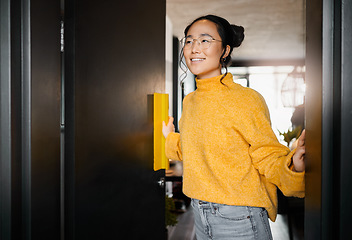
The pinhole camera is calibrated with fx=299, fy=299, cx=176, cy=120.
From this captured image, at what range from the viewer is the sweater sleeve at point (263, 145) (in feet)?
3.26

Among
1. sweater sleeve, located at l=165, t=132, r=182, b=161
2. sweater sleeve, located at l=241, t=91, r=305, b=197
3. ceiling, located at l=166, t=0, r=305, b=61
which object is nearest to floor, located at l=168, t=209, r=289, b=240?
sweater sleeve, located at l=165, t=132, r=182, b=161

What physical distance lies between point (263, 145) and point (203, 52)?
0.42 m

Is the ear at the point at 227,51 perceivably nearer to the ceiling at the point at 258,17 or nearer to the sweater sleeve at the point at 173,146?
the sweater sleeve at the point at 173,146

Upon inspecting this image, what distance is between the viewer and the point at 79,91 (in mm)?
969

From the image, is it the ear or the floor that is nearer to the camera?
the ear

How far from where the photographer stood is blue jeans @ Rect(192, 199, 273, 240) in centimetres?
109

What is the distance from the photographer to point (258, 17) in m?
4.17

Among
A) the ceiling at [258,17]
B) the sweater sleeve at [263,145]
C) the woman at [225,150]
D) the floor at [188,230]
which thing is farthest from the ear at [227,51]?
the ceiling at [258,17]

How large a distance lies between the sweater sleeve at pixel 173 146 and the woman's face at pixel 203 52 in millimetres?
344

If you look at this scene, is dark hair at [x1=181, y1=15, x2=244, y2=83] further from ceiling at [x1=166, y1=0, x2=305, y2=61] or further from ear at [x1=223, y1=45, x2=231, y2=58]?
ceiling at [x1=166, y1=0, x2=305, y2=61]

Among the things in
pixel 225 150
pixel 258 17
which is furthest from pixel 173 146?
pixel 258 17

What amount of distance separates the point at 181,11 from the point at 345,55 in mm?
3503

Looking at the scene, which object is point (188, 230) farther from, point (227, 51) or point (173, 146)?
point (227, 51)

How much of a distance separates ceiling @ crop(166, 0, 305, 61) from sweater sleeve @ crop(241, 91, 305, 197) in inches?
95.7
